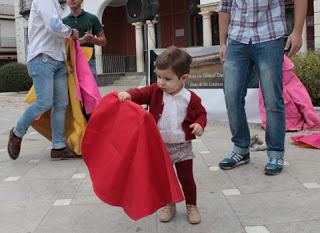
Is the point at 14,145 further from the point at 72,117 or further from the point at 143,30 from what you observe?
the point at 143,30

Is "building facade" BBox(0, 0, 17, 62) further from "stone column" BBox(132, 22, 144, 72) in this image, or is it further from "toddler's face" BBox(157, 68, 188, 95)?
"toddler's face" BBox(157, 68, 188, 95)

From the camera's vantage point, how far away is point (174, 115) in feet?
10.0

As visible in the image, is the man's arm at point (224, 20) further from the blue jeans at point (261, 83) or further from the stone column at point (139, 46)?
the stone column at point (139, 46)

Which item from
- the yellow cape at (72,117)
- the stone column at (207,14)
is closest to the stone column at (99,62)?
the stone column at (207,14)

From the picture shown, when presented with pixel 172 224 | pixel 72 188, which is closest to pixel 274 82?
pixel 172 224

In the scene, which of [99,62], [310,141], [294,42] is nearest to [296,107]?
[310,141]

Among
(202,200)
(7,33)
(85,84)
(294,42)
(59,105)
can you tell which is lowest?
(202,200)

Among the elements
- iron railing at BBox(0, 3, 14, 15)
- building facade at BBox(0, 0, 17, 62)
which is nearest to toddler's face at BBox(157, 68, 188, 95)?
building facade at BBox(0, 0, 17, 62)

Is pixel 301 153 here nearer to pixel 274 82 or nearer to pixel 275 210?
pixel 274 82

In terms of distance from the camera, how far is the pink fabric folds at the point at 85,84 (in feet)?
16.7

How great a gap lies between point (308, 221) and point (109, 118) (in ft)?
4.39

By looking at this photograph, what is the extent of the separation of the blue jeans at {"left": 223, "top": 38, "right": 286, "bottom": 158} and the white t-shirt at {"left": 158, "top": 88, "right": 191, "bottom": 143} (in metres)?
1.23

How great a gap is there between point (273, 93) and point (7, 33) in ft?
145

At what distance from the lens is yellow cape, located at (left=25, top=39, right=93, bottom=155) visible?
518cm
